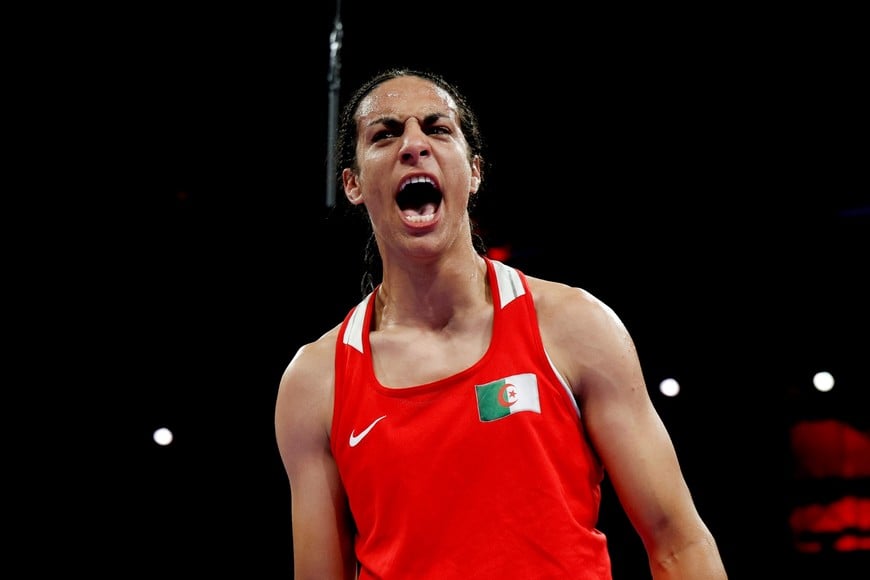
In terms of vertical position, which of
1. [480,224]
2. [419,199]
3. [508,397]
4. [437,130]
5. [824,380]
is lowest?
[508,397]

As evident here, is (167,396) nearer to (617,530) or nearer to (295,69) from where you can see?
(295,69)

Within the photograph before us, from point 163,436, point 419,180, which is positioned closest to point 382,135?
point 419,180

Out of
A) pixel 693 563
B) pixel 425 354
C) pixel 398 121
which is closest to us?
pixel 693 563

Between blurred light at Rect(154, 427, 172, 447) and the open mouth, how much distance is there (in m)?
→ 3.63

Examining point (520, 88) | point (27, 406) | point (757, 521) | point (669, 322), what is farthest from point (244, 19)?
Result: point (757, 521)

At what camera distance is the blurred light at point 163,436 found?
489 cm

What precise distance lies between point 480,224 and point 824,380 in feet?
6.42

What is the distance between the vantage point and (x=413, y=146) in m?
1.63

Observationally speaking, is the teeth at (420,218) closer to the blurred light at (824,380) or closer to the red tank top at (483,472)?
the red tank top at (483,472)

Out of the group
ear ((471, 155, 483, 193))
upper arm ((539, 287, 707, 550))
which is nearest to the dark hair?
ear ((471, 155, 483, 193))

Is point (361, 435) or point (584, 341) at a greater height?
point (584, 341)

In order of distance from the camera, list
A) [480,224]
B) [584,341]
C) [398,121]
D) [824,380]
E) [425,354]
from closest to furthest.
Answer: [584,341], [425,354], [398,121], [824,380], [480,224]

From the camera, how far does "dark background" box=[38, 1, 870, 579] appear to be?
4.26 meters

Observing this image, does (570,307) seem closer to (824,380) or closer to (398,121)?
(398,121)
